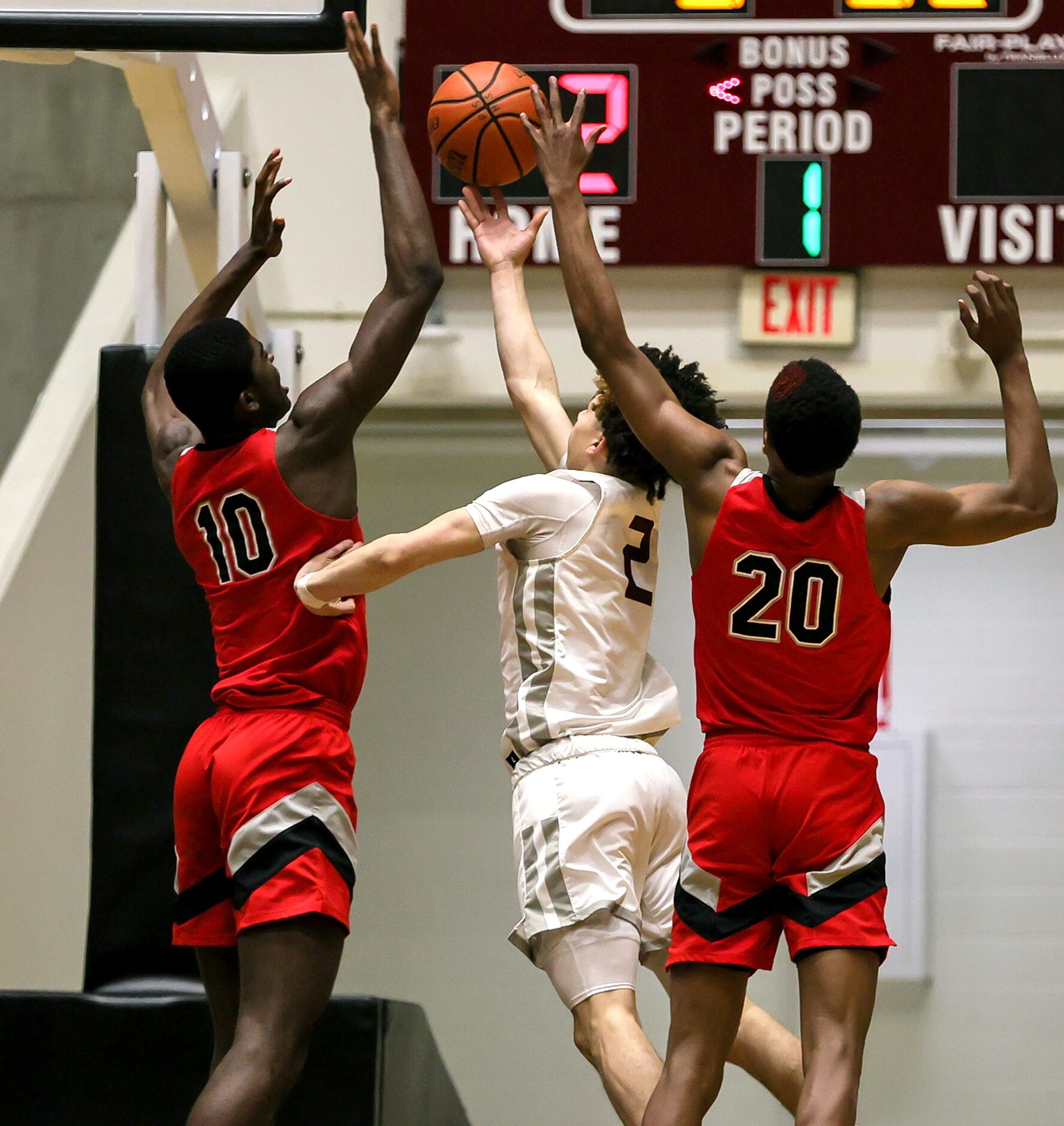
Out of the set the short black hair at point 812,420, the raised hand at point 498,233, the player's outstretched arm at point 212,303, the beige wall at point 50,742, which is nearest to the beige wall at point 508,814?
the beige wall at point 50,742

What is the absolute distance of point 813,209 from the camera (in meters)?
5.90

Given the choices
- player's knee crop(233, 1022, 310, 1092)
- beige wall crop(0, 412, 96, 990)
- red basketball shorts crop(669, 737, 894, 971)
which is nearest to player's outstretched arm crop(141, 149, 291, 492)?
player's knee crop(233, 1022, 310, 1092)

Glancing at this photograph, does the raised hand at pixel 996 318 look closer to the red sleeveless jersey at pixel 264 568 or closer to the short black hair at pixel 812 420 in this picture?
the short black hair at pixel 812 420

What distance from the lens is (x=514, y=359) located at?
4316 mm

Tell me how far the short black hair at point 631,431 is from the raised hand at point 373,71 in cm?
80

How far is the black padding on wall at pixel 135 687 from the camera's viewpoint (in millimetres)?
4633

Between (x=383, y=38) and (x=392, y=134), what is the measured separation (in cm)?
287

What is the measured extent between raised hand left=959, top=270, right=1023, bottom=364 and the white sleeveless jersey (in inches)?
34.6

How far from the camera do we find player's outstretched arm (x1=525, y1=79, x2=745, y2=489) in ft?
10.6

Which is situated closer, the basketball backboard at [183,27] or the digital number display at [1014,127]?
the basketball backboard at [183,27]

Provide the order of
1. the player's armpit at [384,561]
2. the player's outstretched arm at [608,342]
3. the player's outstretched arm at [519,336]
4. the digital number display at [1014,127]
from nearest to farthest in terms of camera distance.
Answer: the player's outstretched arm at [608,342], the player's armpit at [384,561], the player's outstretched arm at [519,336], the digital number display at [1014,127]

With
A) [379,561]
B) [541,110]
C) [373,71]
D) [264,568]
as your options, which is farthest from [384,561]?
[373,71]

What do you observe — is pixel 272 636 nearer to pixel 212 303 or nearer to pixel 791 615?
pixel 212 303

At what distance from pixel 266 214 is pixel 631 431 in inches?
41.0
